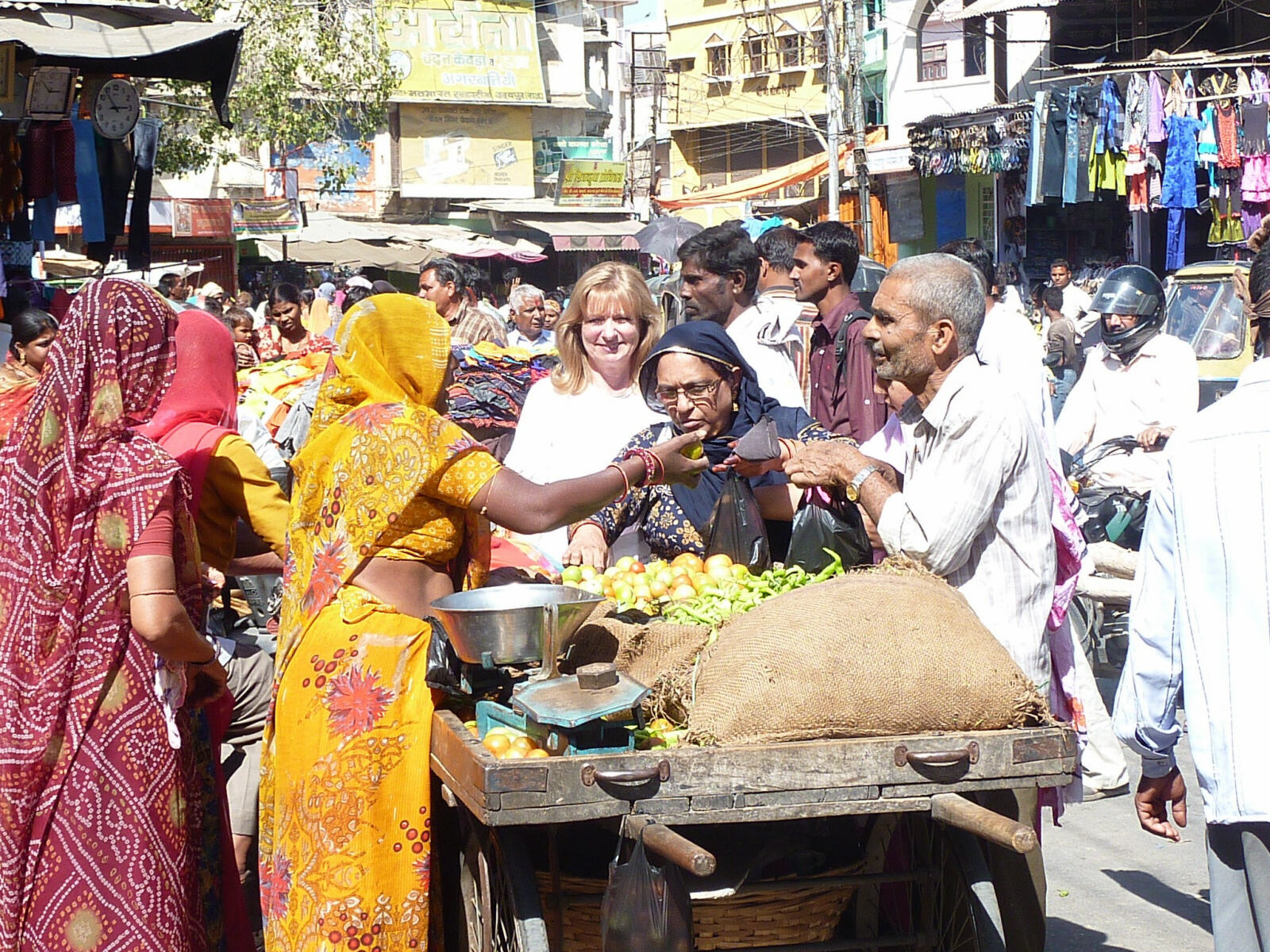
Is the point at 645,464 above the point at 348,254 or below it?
below

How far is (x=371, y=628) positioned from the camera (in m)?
3.30

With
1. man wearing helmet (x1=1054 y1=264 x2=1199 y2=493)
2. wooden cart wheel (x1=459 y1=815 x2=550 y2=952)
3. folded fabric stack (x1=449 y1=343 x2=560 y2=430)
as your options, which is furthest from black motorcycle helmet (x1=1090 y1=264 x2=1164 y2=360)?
wooden cart wheel (x1=459 y1=815 x2=550 y2=952)

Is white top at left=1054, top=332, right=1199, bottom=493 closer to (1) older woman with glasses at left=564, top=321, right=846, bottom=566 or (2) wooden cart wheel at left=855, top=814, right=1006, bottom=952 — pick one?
(1) older woman with glasses at left=564, top=321, right=846, bottom=566

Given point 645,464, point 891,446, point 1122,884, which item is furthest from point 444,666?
point 1122,884

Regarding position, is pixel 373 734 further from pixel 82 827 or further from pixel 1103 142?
pixel 1103 142

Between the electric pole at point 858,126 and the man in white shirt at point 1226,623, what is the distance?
23342 mm

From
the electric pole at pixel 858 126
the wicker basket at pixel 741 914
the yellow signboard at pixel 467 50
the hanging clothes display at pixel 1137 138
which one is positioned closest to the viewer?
the wicker basket at pixel 741 914

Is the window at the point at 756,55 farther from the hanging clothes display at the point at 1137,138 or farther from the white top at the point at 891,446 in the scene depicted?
the white top at the point at 891,446

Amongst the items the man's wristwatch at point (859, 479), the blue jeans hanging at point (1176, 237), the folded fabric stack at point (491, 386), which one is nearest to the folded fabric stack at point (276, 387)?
the folded fabric stack at point (491, 386)

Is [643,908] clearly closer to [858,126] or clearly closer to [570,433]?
[570,433]

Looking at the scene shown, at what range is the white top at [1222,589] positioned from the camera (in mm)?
2512

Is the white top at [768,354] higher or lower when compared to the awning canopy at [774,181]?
lower

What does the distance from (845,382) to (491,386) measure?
1.76m

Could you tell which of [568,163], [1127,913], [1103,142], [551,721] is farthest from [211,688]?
[568,163]
